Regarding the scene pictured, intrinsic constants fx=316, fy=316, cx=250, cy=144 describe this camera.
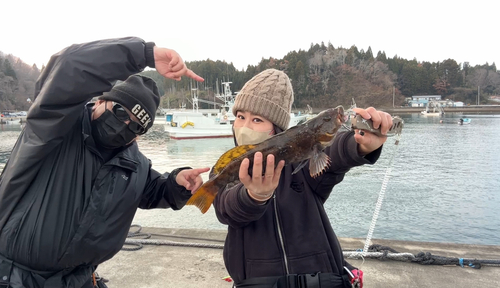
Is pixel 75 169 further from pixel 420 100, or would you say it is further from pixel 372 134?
pixel 420 100

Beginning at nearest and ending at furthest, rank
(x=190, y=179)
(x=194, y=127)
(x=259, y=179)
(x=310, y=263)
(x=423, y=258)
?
1. (x=259, y=179)
2. (x=310, y=263)
3. (x=190, y=179)
4. (x=423, y=258)
5. (x=194, y=127)

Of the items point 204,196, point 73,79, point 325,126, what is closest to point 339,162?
point 325,126

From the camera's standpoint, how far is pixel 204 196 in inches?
97.9

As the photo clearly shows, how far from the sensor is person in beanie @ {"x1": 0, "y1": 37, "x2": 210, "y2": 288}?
2.25 metres

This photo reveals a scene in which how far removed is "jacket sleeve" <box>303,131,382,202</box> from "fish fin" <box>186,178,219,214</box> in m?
0.77

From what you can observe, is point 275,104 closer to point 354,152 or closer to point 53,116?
point 354,152

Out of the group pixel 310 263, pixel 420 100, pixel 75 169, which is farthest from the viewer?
pixel 420 100

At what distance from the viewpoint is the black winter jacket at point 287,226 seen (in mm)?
2289

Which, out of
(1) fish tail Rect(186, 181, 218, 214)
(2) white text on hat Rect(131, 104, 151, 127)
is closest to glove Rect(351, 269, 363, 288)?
(1) fish tail Rect(186, 181, 218, 214)

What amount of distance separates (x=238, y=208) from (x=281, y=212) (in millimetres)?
381

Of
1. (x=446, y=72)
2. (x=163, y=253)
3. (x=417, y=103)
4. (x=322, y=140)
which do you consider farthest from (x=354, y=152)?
(x=446, y=72)

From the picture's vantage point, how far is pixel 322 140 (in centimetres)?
252

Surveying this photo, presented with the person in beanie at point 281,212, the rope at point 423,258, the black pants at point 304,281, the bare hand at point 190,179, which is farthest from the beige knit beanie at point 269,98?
the rope at point 423,258

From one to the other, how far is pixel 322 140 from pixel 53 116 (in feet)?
6.57
